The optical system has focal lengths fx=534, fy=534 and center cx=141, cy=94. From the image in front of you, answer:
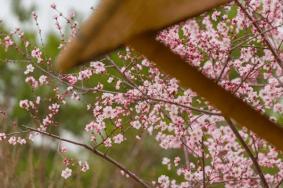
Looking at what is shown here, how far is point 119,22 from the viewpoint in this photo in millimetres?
942

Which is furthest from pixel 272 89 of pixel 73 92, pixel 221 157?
pixel 73 92

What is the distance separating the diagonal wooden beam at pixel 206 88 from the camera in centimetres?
102

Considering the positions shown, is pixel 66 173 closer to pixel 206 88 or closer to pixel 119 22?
pixel 206 88

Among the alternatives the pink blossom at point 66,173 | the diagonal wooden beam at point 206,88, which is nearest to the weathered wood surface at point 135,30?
the diagonal wooden beam at point 206,88

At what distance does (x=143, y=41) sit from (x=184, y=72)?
0.37 ft

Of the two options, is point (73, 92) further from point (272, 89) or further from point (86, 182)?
A: point (86, 182)

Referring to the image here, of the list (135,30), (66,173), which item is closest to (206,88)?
(135,30)

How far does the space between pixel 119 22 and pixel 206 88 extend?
0.26 metres

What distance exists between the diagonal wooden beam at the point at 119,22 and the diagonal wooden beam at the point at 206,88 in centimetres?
4

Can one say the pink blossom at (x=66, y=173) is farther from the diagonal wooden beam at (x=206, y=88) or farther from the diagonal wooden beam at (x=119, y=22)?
the diagonal wooden beam at (x=119, y=22)

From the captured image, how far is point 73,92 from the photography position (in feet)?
13.4

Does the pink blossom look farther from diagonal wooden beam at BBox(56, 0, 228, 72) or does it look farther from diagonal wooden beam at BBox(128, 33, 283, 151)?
diagonal wooden beam at BBox(56, 0, 228, 72)

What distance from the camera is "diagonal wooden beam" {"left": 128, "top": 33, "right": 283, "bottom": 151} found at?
1.02m

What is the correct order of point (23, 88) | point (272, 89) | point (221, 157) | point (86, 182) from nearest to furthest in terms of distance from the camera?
1. point (272, 89)
2. point (221, 157)
3. point (86, 182)
4. point (23, 88)
